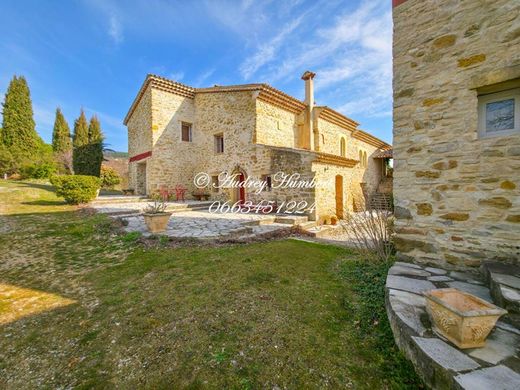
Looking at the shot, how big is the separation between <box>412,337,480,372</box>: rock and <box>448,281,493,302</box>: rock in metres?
1.13

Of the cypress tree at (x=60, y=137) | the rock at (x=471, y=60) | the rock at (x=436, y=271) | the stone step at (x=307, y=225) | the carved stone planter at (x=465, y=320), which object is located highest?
the cypress tree at (x=60, y=137)

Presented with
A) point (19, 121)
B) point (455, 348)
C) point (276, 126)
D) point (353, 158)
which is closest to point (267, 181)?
point (276, 126)

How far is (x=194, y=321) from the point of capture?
261 centimetres

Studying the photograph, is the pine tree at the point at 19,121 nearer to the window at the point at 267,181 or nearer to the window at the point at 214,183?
the window at the point at 214,183

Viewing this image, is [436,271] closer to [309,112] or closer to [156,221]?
[156,221]

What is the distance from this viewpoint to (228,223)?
8047 mm

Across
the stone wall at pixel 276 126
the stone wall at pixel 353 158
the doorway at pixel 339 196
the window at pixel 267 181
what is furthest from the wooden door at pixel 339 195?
the stone wall at pixel 276 126

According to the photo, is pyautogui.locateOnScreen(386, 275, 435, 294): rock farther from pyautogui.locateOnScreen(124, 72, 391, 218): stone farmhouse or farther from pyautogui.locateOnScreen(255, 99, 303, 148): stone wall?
pyautogui.locateOnScreen(255, 99, 303, 148): stone wall

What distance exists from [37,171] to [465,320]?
2624 centimetres

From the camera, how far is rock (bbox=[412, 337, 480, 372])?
57.9 inches

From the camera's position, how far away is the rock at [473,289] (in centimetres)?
235

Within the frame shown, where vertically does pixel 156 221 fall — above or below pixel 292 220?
above

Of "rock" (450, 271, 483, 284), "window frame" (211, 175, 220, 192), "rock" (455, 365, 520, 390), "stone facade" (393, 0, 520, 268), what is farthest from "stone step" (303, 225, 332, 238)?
"window frame" (211, 175, 220, 192)

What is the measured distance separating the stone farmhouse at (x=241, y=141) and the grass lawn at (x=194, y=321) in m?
5.70
